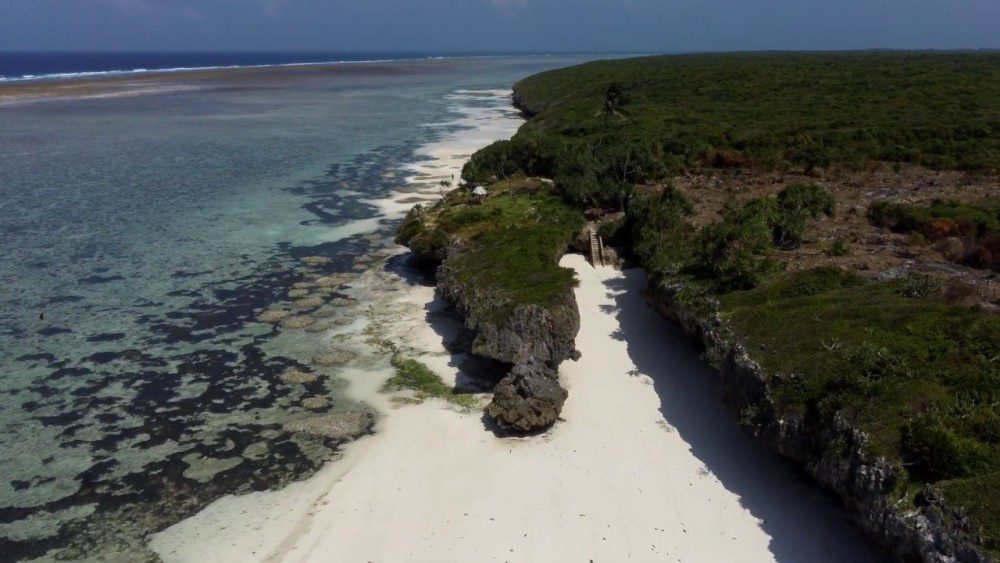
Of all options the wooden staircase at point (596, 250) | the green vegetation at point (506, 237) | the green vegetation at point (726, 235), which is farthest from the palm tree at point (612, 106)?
the green vegetation at point (726, 235)

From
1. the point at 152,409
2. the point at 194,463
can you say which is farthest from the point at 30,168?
the point at 194,463

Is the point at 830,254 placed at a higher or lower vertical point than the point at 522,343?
higher

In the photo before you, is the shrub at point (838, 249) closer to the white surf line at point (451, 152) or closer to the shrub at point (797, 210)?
the shrub at point (797, 210)

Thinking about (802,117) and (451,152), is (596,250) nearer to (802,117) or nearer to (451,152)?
(802,117)

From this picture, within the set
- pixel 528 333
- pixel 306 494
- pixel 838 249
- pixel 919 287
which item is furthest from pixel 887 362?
pixel 306 494

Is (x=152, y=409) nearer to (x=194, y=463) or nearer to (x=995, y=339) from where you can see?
(x=194, y=463)
